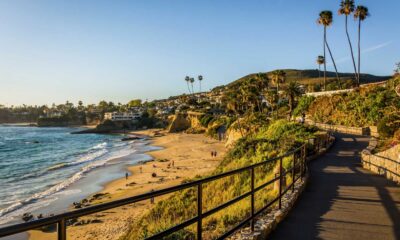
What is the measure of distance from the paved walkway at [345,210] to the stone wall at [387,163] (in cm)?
38

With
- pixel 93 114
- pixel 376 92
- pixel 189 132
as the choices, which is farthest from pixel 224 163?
pixel 93 114

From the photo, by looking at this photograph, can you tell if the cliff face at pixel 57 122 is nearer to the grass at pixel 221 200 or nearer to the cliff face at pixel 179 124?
the cliff face at pixel 179 124

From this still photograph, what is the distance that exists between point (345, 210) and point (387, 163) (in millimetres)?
5928

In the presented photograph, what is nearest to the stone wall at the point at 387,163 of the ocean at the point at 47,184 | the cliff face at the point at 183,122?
the ocean at the point at 47,184

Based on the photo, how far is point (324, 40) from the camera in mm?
62781

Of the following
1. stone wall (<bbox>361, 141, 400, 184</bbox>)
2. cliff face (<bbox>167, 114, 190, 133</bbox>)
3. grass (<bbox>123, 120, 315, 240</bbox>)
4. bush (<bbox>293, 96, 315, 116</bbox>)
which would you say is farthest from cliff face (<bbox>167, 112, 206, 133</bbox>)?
stone wall (<bbox>361, 141, 400, 184</bbox>)

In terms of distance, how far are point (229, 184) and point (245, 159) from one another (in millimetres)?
4667

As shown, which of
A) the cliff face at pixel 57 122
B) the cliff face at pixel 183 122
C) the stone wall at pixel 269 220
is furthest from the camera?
the cliff face at pixel 57 122

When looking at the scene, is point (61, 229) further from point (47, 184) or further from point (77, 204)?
point (47, 184)

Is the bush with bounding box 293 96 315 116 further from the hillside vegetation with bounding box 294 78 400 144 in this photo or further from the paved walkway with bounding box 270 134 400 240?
the paved walkway with bounding box 270 134 400 240

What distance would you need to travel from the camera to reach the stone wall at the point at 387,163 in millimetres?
11030

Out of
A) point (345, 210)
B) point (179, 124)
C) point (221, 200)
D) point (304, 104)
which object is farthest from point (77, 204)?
point (179, 124)

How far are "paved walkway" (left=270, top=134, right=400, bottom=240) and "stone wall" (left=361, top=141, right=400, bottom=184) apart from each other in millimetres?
379

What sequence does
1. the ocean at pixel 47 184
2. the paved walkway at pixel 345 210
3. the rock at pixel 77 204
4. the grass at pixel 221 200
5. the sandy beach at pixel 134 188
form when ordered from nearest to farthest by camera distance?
the paved walkway at pixel 345 210
the grass at pixel 221 200
the sandy beach at pixel 134 188
the rock at pixel 77 204
the ocean at pixel 47 184
